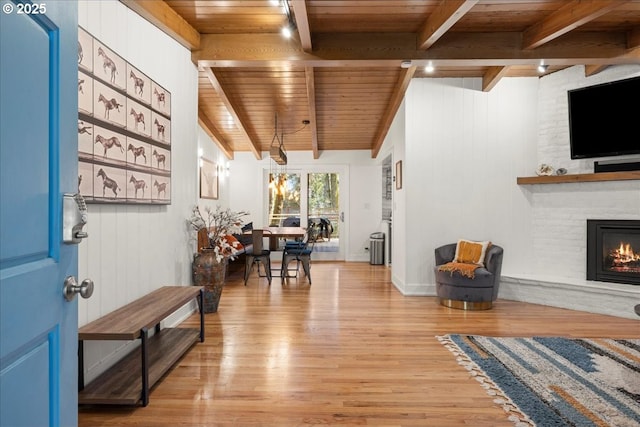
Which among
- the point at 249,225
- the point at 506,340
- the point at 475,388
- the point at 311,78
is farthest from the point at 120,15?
the point at 249,225

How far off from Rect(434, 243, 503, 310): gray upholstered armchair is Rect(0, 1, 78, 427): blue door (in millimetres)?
3968

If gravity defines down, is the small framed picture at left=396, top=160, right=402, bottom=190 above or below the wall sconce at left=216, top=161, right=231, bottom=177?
below

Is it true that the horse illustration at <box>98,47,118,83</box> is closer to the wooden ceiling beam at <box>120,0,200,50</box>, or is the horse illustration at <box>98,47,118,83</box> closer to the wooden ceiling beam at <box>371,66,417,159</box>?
the wooden ceiling beam at <box>120,0,200,50</box>

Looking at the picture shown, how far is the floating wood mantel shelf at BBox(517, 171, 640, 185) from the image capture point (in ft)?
13.7

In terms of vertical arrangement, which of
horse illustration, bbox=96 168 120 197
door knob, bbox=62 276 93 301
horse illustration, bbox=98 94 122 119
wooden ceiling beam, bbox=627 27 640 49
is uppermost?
wooden ceiling beam, bbox=627 27 640 49

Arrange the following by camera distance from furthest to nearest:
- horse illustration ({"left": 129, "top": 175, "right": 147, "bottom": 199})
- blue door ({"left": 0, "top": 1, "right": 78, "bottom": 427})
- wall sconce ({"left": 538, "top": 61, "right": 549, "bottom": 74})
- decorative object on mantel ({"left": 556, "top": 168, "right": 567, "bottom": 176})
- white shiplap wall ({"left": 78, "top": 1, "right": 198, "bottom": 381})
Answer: decorative object on mantel ({"left": 556, "top": 168, "right": 567, "bottom": 176}) < wall sconce ({"left": 538, "top": 61, "right": 549, "bottom": 74}) < horse illustration ({"left": 129, "top": 175, "right": 147, "bottom": 199}) < white shiplap wall ({"left": 78, "top": 1, "right": 198, "bottom": 381}) < blue door ({"left": 0, "top": 1, "right": 78, "bottom": 427})

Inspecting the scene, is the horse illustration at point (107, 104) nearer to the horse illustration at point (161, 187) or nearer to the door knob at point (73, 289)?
the horse illustration at point (161, 187)

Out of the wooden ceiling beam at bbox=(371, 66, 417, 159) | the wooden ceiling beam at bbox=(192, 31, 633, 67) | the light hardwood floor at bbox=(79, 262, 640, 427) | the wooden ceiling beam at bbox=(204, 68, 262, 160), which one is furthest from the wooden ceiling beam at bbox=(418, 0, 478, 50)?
the light hardwood floor at bbox=(79, 262, 640, 427)

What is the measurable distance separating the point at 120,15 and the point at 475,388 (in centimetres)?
363

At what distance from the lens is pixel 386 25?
392 cm

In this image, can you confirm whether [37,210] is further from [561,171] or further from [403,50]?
[561,171]

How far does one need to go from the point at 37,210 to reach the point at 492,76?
504 centimetres

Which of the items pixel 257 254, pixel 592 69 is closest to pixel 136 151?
pixel 257 254

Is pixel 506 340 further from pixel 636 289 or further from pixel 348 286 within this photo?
pixel 348 286
